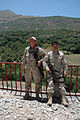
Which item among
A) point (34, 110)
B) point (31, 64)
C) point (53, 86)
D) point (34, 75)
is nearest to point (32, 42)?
point (31, 64)

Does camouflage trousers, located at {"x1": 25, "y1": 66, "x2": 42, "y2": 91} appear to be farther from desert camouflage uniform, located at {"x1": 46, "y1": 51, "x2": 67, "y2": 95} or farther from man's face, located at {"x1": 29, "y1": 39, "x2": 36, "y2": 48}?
man's face, located at {"x1": 29, "y1": 39, "x2": 36, "y2": 48}

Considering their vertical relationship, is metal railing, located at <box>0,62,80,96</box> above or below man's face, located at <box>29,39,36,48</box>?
below

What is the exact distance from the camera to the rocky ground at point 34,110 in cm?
336

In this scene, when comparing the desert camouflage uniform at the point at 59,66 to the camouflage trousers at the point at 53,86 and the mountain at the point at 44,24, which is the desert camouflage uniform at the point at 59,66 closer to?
the camouflage trousers at the point at 53,86

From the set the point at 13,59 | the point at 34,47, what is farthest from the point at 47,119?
the point at 13,59

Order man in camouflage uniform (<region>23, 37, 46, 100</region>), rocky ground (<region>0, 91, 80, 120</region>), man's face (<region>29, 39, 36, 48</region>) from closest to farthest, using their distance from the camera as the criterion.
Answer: rocky ground (<region>0, 91, 80, 120</region>)
man's face (<region>29, 39, 36, 48</region>)
man in camouflage uniform (<region>23, 37, 46, 100</region>)

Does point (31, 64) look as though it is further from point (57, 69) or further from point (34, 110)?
point (34, 110)

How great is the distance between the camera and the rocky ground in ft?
11.0

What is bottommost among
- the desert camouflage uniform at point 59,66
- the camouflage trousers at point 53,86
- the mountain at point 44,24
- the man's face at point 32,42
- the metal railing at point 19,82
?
the metal railing at point 19,82

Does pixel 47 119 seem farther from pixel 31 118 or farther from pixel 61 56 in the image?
pixel 61 56

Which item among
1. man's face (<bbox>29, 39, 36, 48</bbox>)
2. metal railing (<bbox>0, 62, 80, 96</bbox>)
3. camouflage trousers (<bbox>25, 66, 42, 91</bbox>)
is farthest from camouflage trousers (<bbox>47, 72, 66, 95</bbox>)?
man's face (<bbox>29, 39, 36, 48</bbox>)

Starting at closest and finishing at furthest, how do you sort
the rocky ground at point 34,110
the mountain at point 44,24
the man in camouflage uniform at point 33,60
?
the rocky ground at point 34,110
the man in camouflage uniform at point 33,60
the mountain at point 44,24

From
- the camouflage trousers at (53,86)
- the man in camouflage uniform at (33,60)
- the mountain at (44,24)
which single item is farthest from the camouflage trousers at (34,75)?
the mountain at (44,24)

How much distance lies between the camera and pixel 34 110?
357cm
